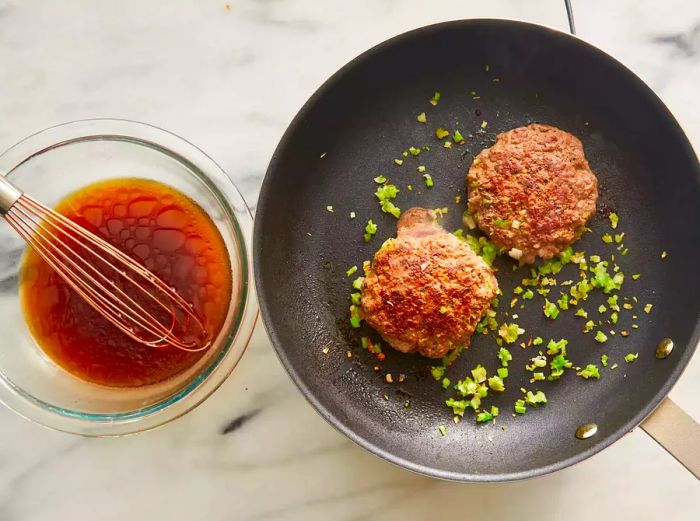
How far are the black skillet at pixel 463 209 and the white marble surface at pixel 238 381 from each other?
11 centimetres

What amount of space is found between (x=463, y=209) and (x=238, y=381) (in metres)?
0.79

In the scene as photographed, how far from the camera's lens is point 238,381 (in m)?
1.94

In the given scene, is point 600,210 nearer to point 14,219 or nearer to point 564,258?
point 564,258

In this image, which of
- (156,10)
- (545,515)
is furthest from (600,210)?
(156,10)

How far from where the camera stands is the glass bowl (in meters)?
1.82

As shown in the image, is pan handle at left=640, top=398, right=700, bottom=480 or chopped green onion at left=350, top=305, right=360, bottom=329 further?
chopped green onion at left=350, top=305, right=360, bottom=329

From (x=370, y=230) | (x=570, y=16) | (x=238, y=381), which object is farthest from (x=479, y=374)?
(x=570, y=16)

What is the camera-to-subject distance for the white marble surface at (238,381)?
1942mm

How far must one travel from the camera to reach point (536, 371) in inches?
77.7

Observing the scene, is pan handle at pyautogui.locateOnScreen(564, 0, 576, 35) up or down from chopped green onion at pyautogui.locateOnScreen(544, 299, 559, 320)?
up

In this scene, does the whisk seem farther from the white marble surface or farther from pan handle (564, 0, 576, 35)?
pan handle (564, 0, 576, 35)

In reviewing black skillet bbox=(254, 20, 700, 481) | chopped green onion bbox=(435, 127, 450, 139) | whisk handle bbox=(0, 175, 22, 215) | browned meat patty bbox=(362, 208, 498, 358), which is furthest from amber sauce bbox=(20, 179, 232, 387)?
chopped green onion bbox=(435, 127, 450, 139)

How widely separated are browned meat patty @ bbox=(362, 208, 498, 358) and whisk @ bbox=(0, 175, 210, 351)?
1.58 feet

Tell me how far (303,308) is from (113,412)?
561 millimetres
